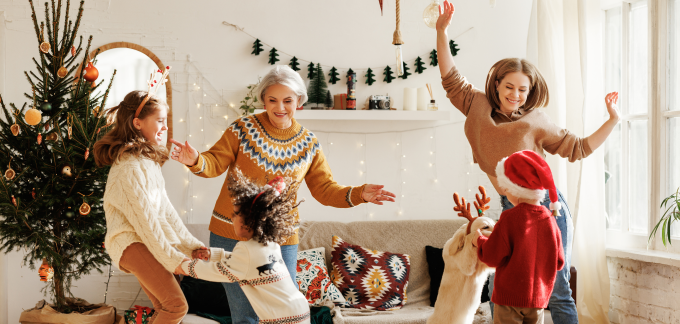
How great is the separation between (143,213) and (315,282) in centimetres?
134

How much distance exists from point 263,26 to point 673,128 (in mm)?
2687

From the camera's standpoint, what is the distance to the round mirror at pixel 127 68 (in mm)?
3434

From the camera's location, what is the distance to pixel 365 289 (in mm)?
2988

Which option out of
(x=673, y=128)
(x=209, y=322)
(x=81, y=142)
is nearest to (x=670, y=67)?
(x=673, y=128)

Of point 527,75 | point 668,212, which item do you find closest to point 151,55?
point 527,75

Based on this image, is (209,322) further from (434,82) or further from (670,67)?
(670,67)

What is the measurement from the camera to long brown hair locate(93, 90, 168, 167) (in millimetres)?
1958

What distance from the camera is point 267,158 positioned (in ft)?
6.43

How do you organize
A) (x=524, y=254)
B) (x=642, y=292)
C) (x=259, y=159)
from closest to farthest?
(x=524, y=254)
(x=259, y=159)
(x=642, y=292)

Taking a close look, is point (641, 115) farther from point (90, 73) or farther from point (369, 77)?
point (90, 73)

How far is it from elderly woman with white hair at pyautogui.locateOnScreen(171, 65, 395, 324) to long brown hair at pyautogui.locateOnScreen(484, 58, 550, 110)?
565 millimetres

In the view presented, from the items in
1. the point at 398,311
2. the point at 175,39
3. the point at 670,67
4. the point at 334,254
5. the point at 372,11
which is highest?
the point at 372,11

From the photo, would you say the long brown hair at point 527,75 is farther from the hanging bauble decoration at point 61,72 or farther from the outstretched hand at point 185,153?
the hanging bauble decoration at point 61,72

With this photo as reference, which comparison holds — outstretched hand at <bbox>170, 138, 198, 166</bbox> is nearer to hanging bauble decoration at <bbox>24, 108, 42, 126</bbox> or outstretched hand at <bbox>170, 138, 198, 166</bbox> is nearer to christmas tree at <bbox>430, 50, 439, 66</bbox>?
hanging bauble decoration at <bbox>24, 108, 42, 126</bbox>
